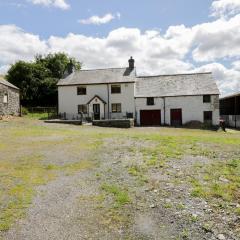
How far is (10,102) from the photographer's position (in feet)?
140

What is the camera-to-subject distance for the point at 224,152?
699 inches

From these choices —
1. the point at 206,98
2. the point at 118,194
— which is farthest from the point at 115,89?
the point at 118,194

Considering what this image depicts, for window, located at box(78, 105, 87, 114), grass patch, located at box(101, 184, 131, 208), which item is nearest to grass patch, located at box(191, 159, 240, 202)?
grass patch, located at box(101, 184, 131, 208)

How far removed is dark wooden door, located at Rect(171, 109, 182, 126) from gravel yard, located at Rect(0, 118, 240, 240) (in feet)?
94.0

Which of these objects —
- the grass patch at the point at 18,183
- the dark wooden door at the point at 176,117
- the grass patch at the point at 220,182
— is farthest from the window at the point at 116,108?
the grass patch at the point at 220,182

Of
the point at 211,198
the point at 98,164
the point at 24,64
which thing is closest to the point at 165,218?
the point at 211,198

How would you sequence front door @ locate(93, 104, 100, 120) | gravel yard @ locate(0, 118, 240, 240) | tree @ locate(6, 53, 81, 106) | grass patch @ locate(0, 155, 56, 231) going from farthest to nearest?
1. tree @ locate(6, 53, 81, 106)
2. front door @ locate(93, 104, 100, 120)
3. grass patch @ locate(0, 155, 56, 231)
4. gravel yard @ locate(0, 118, 240, 240)

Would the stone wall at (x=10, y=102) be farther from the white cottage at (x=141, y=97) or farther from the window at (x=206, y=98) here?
the window at (x=206, y=98)

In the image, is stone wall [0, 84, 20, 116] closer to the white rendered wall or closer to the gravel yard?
the white rendered wall

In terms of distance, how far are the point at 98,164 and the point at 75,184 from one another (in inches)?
124

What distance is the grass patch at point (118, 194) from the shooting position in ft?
31.3

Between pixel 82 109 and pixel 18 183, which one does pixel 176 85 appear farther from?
pixel 18 183

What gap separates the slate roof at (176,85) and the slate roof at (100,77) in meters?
1.94

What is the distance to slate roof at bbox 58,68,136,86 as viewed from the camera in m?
48.5
